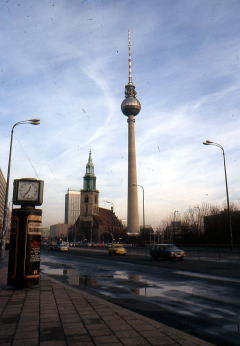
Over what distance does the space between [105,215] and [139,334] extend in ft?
473

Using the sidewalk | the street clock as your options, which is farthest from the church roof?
the sidewalk

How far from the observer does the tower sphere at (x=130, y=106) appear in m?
131

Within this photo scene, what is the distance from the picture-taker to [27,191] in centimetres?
1245

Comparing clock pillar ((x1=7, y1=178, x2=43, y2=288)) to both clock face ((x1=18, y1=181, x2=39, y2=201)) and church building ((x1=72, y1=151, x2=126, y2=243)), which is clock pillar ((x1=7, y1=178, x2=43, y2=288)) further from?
church building ((x1=72, y1=151, x2=126, y2=243))

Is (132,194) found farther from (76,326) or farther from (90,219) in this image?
(76,326)

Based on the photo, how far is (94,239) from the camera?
134m

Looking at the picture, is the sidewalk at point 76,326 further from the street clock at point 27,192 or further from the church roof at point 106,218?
the church roof at point 106,218

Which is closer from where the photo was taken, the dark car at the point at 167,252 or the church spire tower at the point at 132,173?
the dark car at the point at 167,252

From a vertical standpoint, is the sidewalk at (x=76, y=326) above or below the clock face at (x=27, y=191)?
below

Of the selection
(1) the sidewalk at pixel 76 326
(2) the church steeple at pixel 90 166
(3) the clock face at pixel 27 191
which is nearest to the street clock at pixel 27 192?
(3) the clock face at pixel 27 191

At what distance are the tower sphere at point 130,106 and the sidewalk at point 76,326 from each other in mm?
124637

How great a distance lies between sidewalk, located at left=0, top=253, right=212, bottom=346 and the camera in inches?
215

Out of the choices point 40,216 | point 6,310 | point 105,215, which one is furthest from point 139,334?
point 105,215

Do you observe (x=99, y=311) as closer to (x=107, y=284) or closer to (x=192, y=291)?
(x=192, y=291)
